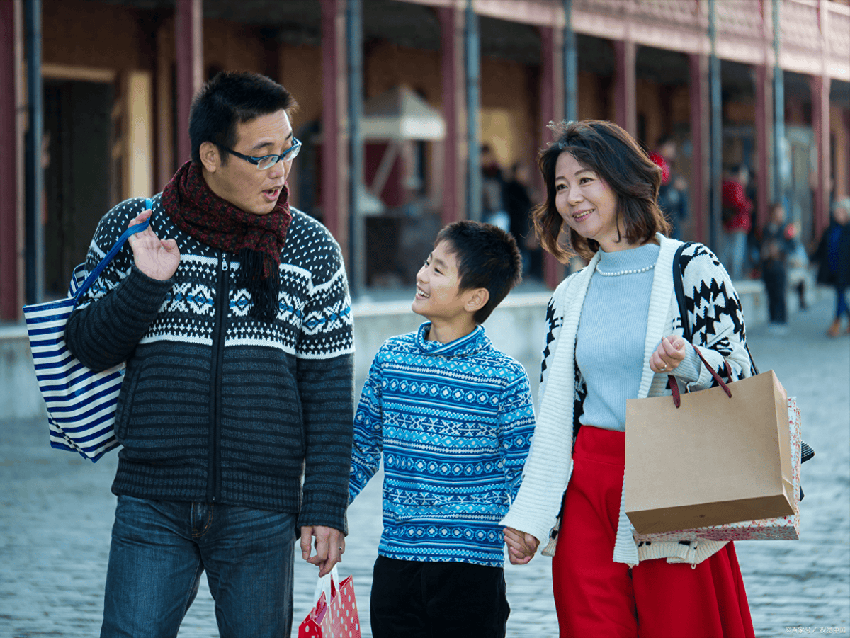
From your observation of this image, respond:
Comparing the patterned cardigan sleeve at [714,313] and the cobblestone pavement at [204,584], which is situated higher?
the patterned cardigan sleeve at [714,313]

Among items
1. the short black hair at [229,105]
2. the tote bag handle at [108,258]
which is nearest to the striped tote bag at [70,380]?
the tote bag handle at [108,258]

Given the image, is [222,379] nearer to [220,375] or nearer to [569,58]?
[220,375]

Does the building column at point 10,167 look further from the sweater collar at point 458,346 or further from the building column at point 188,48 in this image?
the sweater collar at point 458,346

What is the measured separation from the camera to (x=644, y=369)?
335 cm

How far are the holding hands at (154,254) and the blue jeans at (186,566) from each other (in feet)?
1.71

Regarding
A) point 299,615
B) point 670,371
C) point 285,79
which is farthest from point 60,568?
point 285,79

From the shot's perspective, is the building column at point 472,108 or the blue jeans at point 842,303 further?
the blue jeans at point 842,303

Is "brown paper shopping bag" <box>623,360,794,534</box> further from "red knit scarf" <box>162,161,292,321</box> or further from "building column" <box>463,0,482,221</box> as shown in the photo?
"building column" <box>463,0,482,221</box>

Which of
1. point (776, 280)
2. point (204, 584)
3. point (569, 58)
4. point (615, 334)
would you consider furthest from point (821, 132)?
point (615, 334)

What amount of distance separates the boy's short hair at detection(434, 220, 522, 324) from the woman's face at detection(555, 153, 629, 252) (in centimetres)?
32

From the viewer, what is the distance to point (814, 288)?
2572cm

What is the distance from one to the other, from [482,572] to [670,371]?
2.67 ft

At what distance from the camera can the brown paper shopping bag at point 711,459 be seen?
3.01m

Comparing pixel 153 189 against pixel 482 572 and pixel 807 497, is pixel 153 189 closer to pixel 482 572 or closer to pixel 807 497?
pixel 807 497
